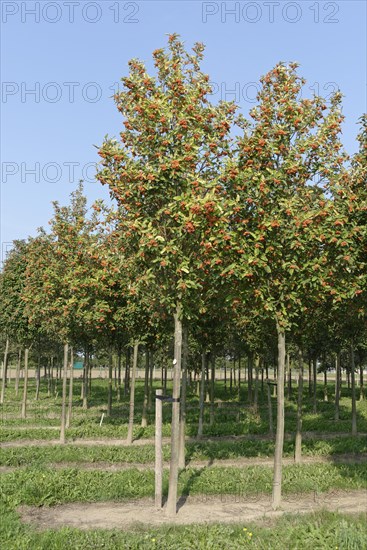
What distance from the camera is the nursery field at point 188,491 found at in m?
9.13

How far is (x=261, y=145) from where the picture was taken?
1241 centimetres

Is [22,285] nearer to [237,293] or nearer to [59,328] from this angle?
[59,328]

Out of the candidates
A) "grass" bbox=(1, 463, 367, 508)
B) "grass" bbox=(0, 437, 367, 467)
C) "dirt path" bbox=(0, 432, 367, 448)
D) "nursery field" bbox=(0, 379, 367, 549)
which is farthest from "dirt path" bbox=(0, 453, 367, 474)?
"dirt path" bbox=(0, 432, 367, 448)

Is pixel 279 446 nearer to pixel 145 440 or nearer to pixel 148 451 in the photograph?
pixel 148 451

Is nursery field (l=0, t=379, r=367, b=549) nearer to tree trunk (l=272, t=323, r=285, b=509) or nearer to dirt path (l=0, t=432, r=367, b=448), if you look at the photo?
dirt path (l=0, t=432, r=367, b=448)

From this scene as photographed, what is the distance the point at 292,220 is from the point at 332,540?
6.61 meters

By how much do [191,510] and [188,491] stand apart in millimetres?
1318

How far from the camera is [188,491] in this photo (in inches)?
522

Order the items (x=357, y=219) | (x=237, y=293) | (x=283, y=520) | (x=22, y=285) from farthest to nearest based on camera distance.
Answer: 1. (x=22, y=285)
2. (x=237, y=293)
3. (x=357, y=219)
4. (x=283, y=520)

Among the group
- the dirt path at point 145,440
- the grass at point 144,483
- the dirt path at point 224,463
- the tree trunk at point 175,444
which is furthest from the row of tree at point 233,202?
the dirt path at point 145,440

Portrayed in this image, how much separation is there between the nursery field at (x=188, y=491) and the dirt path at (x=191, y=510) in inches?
0.9

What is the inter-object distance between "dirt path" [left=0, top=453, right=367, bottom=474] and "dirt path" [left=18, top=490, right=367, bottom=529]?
3.18 metres

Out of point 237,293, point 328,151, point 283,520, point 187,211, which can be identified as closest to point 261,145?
point 328,151

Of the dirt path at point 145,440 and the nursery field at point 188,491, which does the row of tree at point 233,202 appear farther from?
the dirt path at point 145,440
